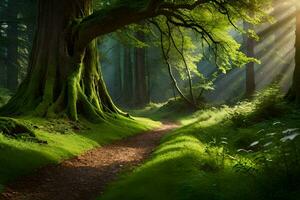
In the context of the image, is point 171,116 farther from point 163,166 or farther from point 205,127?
point 163,166

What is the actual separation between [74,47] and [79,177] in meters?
10.8

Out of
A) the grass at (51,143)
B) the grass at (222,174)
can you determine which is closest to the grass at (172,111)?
the grass at (51,143)

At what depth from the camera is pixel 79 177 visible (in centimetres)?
1077

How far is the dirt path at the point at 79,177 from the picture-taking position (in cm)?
914

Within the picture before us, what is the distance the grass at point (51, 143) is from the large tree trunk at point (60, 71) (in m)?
1.24

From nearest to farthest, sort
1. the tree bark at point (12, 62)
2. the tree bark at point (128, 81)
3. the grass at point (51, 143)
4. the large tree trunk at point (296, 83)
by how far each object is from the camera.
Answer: the grass at point (51, 143), the large tree trunk at point (296, 83), the tree bark at point (12, 62), the tree bark at point (128, 81)

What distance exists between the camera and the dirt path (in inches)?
360

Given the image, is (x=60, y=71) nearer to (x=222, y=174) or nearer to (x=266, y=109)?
(x=266, y=109)

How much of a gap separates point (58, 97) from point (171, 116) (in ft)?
55.1

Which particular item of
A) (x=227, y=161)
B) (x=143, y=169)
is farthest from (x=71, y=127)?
(x=227, y=161)

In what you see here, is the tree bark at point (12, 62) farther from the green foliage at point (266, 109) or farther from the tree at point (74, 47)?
the green foliage at point (266, 109)

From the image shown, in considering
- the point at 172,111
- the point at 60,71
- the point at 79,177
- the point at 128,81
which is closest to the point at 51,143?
the point at 79,177

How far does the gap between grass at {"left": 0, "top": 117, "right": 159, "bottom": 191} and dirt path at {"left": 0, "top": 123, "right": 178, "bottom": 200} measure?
0.32 meters

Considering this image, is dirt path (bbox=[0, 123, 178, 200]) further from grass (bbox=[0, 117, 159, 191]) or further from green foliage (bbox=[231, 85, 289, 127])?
green foliage (bbox=[231, 85, 289, 127])
